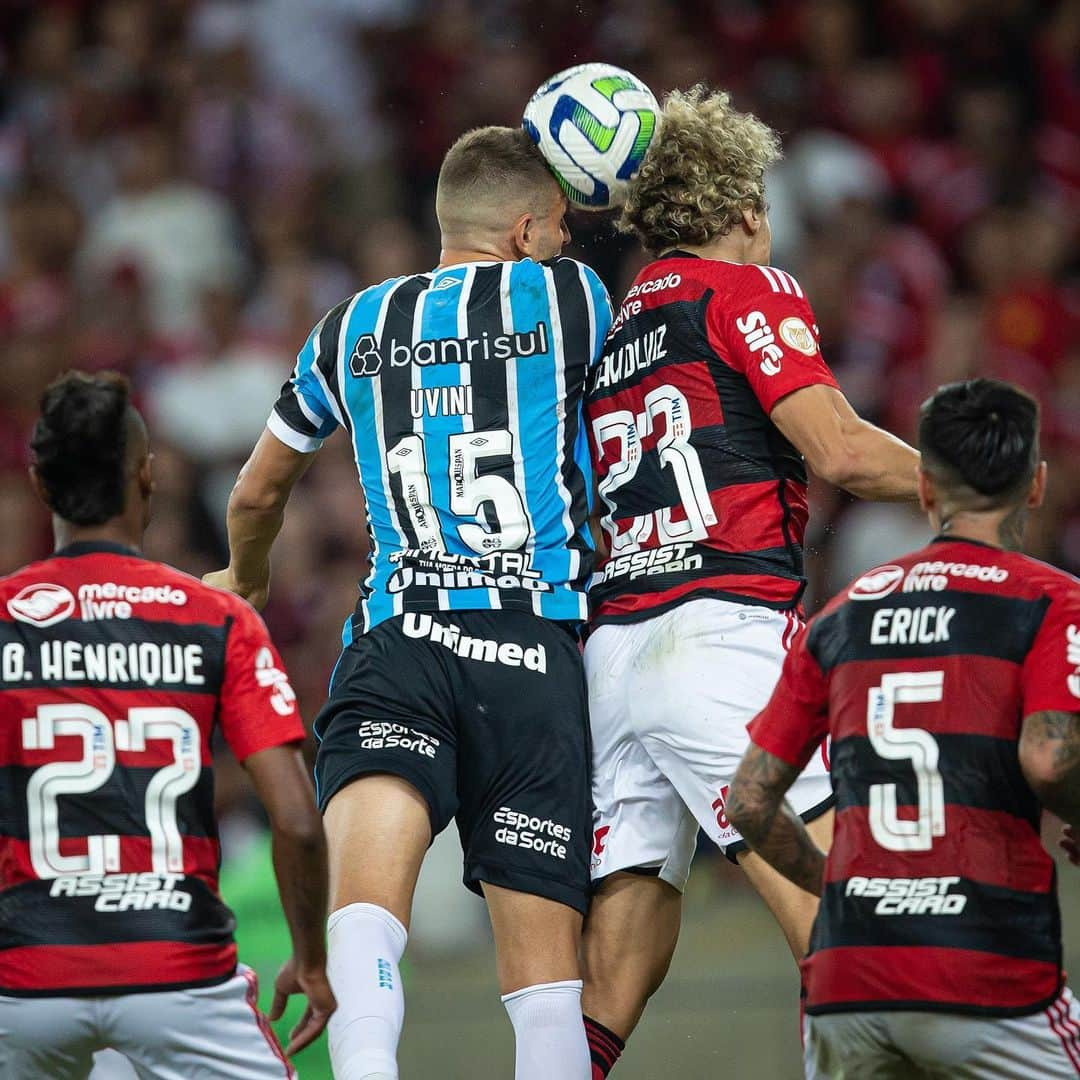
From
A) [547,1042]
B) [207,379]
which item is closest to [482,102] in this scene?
[207,379]

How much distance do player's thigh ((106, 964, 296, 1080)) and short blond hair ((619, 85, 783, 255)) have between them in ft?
7.48

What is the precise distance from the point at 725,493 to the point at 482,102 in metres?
6.84

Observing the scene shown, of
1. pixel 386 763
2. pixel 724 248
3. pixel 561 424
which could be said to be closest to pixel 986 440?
pixel 561 424

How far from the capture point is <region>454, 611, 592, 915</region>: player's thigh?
4.30 metres

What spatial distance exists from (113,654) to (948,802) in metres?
1.55

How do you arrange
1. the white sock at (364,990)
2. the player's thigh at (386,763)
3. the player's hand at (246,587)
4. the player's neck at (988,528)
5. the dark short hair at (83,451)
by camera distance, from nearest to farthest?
the player's neck at (988,528)
the dark short hair at (83,451)
the white sock at (364,990)
the player's thigh at (386,763)
the player's hand at (246,587)

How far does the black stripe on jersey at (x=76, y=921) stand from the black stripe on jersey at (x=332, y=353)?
62.3 inches

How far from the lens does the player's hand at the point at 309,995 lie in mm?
3635

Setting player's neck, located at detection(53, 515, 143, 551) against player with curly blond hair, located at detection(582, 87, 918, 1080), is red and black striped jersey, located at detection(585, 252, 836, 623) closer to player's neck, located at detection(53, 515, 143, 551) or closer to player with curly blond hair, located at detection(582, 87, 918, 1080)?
player with curly blond hair, located at detection(582, 87, 918, 1080)

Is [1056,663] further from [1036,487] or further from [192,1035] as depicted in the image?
[192,1035]

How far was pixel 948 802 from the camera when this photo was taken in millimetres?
3299

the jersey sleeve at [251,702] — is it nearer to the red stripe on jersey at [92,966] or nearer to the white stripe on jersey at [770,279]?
the red stripe on jersey at [92,966]

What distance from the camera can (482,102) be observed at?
1089 centimetres

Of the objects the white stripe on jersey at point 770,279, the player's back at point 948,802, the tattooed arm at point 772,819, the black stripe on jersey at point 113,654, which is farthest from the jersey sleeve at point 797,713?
the white stripe on jersey at point 770,279
